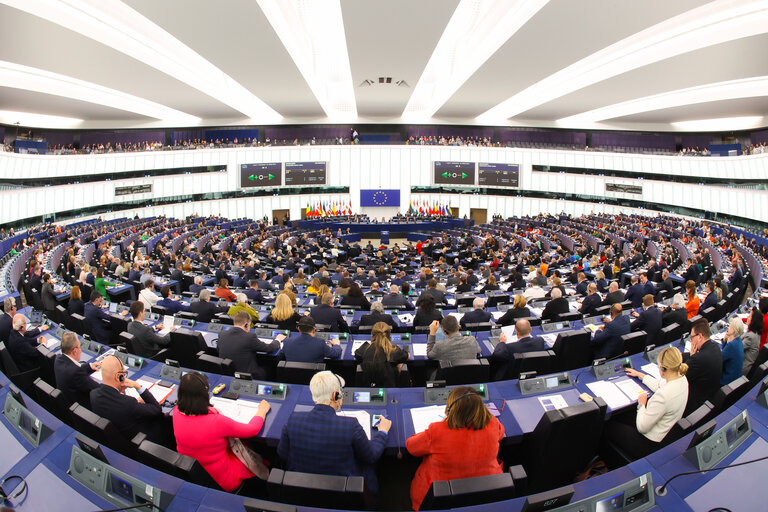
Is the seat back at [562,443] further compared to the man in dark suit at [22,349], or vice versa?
the man in dark suit at [22,349]

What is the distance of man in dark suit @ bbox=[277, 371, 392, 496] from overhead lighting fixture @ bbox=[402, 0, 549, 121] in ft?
41.0

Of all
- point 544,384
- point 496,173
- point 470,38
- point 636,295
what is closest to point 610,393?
point 544,384

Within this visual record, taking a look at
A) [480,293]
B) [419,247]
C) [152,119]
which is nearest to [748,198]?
[419,247]

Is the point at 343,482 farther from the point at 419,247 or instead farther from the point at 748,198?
the point at 748,198

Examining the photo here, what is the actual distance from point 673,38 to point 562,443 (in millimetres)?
17753

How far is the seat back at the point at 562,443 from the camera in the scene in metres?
2.95

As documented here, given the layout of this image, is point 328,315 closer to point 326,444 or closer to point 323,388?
point 323,388

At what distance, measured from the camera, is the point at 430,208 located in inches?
1282

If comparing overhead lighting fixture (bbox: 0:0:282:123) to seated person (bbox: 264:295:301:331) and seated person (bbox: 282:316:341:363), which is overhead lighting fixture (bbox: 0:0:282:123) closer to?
seated person (bbox: 264:295:301:331)

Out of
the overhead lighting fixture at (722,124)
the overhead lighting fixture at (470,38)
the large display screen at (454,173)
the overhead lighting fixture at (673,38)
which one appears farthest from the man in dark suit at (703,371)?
the overhead lighting fixture at (722,124)

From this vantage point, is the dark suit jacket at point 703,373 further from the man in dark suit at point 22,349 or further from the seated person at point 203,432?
the man in dark suit at point 22,349

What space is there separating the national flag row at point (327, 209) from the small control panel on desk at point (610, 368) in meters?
28.5

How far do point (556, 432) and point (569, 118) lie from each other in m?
34.9

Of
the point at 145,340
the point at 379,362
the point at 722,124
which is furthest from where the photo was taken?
the point at 722,124
